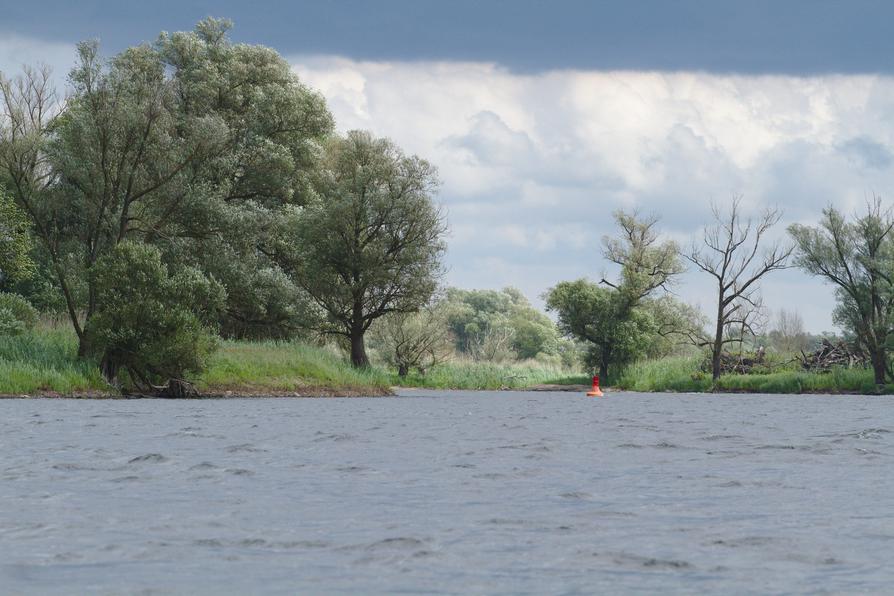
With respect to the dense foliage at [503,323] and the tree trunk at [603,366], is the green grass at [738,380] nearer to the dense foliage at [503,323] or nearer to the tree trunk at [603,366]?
the tree trunk at [603,366]

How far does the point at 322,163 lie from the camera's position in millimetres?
63969

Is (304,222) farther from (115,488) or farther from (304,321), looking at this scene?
(115,488)

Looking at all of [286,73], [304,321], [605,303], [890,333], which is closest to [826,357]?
[890,333]

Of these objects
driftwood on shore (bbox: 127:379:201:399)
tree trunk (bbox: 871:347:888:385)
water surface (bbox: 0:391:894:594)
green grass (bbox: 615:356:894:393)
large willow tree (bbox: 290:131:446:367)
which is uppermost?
large willow tree (bbox: 290:131:446:367)

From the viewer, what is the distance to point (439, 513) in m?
10.0

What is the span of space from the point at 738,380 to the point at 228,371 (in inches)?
1289

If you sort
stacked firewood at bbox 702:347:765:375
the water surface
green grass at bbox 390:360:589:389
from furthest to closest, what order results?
1. stacked firewood at bbox 702:347:765:375
2. green grass at bbox 390:360:589:389
3. the water surface

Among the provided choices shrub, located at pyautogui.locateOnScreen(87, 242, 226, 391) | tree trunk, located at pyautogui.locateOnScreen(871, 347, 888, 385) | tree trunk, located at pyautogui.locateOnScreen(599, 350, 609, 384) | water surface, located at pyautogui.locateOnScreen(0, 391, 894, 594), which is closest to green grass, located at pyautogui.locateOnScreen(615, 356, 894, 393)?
tree trunk, located at pyautogui.locateOnScreen(871, 347, 888, 385)

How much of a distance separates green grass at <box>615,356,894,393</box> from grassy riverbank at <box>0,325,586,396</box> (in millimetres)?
17234

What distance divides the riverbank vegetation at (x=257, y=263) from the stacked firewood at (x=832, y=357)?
0.16 meters

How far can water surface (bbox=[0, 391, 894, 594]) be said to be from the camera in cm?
712

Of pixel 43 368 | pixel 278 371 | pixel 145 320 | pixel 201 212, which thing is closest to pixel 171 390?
pixel 145 320

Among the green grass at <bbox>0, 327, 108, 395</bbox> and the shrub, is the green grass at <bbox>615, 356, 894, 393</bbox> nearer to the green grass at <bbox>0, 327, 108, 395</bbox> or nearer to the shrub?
the shrub

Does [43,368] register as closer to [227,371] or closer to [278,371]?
[227,371]
